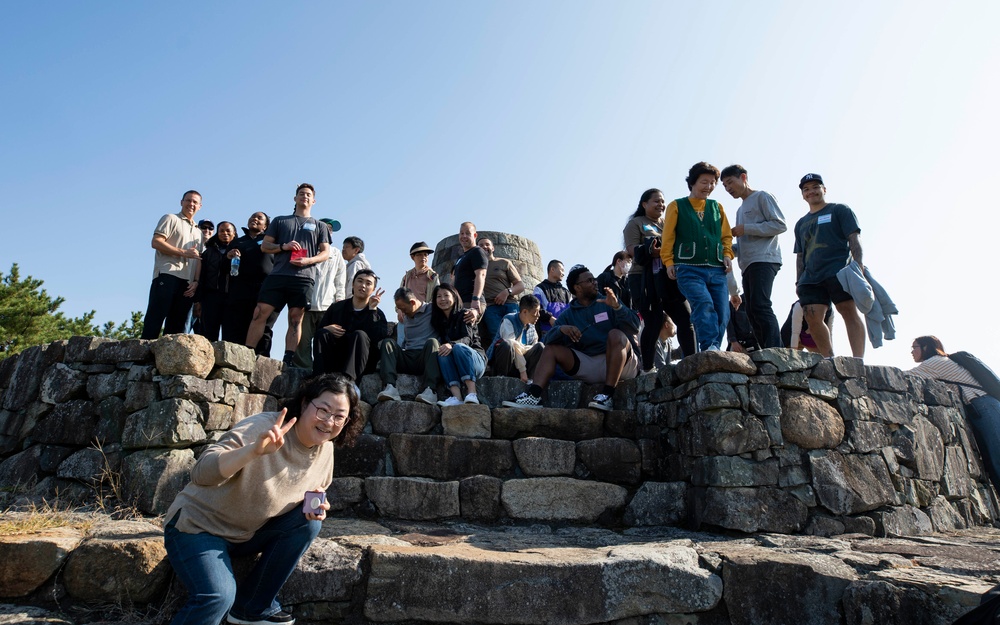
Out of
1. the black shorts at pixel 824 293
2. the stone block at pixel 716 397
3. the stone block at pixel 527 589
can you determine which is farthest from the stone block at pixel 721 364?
the stone block at pixel 527 589

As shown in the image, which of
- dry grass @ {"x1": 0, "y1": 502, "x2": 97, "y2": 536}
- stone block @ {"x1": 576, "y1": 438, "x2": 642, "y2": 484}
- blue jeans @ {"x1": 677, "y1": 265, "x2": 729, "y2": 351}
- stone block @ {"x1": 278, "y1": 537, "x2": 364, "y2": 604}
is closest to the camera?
stone block @ {"x1": 278, "y1": 537, "x2": 364, "y2": 604}

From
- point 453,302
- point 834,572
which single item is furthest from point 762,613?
point 453,302

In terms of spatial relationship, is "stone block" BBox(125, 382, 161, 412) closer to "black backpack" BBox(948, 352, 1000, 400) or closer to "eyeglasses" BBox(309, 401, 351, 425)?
"eyeglasses" BBox(309, 401, 351, 425)

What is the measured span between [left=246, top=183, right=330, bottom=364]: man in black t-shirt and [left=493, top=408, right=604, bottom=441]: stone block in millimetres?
2235

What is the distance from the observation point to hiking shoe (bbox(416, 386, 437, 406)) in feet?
16.2

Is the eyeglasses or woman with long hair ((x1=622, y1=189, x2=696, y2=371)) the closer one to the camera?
the eyeglasses

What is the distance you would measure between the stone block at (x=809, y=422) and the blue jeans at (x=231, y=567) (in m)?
3.11

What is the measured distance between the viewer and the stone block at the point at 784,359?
439 centimetres

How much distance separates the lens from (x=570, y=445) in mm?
4586

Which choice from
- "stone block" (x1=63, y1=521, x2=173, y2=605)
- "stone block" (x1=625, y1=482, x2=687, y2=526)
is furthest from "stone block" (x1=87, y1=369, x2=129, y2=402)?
"stone block" (x1=625, y1=482, x2=687, y2=526)

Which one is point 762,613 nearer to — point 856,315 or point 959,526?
point 959,526

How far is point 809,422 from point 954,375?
2379 mm

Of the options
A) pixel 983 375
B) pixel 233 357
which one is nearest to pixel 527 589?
pixel 233 357

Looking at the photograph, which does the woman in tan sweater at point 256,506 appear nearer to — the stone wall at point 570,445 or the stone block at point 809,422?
the stone wall at point 570,445
